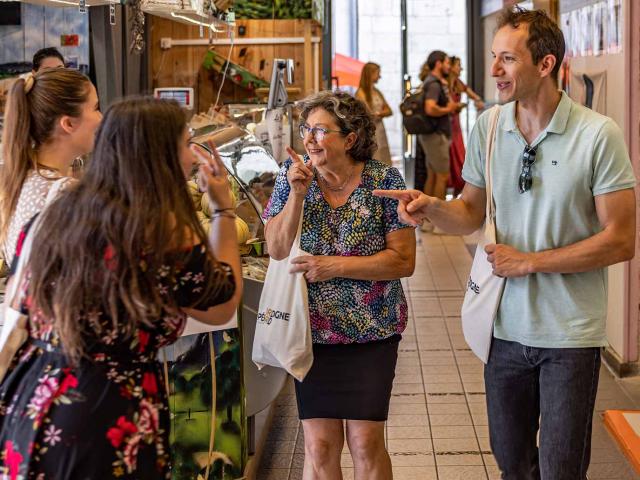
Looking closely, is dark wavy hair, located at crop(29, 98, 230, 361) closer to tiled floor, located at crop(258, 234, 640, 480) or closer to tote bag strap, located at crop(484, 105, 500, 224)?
tote bag strap, located at crop(484, 105, 500, 224)

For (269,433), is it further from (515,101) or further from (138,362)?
(138,362)

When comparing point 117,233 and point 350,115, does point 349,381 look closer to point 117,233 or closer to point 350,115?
point 350,115

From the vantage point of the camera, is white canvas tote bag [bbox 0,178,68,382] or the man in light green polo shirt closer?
white canvas tote bag [bbox 0,178,68,382]

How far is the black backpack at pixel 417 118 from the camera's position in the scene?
1097cm

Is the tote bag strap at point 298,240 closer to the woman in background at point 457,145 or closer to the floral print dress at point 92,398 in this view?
the floral print dress at point 92,398

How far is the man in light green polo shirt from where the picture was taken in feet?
8.83

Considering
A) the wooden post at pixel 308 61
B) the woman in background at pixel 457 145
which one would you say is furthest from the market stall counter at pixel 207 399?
the woman in background at pixel 457 145

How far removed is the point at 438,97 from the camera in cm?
1105

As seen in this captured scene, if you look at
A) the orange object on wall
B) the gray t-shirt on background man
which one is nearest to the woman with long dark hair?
the gray t-shirt on background man

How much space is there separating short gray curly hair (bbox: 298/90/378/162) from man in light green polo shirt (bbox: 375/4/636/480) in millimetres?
359

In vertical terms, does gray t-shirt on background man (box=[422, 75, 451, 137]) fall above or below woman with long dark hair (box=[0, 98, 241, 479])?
above

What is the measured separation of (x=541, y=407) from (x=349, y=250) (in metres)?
0.74

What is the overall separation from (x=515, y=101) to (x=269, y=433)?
97.4 inches

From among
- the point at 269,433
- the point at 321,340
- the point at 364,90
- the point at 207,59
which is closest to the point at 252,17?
the point at 207,59
